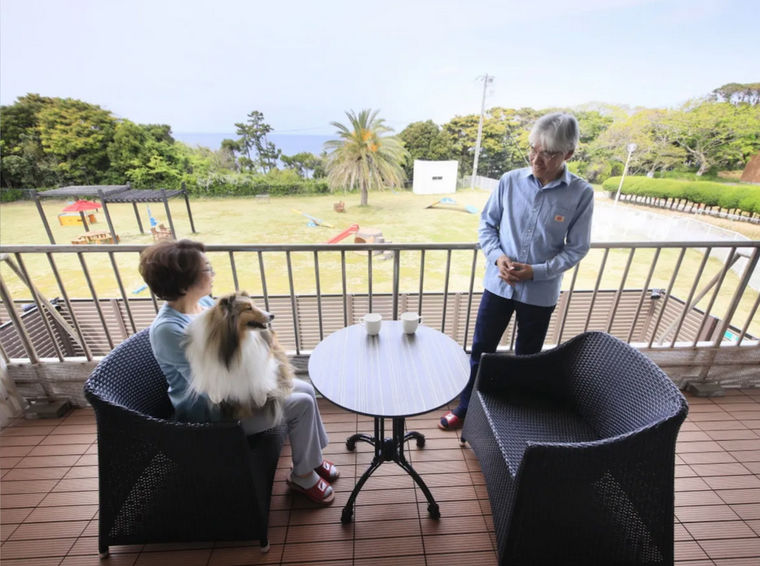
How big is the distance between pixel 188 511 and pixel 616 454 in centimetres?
156

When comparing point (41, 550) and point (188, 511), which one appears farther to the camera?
point (41, 550)

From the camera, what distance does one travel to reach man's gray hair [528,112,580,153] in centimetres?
135

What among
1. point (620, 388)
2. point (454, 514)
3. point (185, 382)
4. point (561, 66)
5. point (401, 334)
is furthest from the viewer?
point (561, 66)

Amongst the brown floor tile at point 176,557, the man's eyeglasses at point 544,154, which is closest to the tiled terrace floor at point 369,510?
the brown floor tile at point 176,557

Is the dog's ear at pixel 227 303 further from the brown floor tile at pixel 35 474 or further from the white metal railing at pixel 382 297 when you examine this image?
the brown floor tile at pixel 35 474

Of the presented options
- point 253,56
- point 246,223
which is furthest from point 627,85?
point 246,223

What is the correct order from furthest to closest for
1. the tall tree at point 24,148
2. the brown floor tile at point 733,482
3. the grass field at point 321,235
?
1. the grass field at point 321,235
2. the tall tree at point 24,148
3. the brown floor tile at point 733,482

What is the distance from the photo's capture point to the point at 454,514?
4.79ft

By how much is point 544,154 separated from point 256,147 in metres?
10.6

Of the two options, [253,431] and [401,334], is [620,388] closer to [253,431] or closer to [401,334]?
[401,334]

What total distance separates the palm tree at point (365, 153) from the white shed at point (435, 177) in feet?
5.04

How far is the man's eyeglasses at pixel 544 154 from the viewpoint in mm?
1408

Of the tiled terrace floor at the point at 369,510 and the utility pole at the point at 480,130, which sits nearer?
the tiled terrace floor at the point at 369,510

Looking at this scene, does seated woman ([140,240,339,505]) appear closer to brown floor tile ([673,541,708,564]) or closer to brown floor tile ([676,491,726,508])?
brown floor tile ([673,541,708,564])
